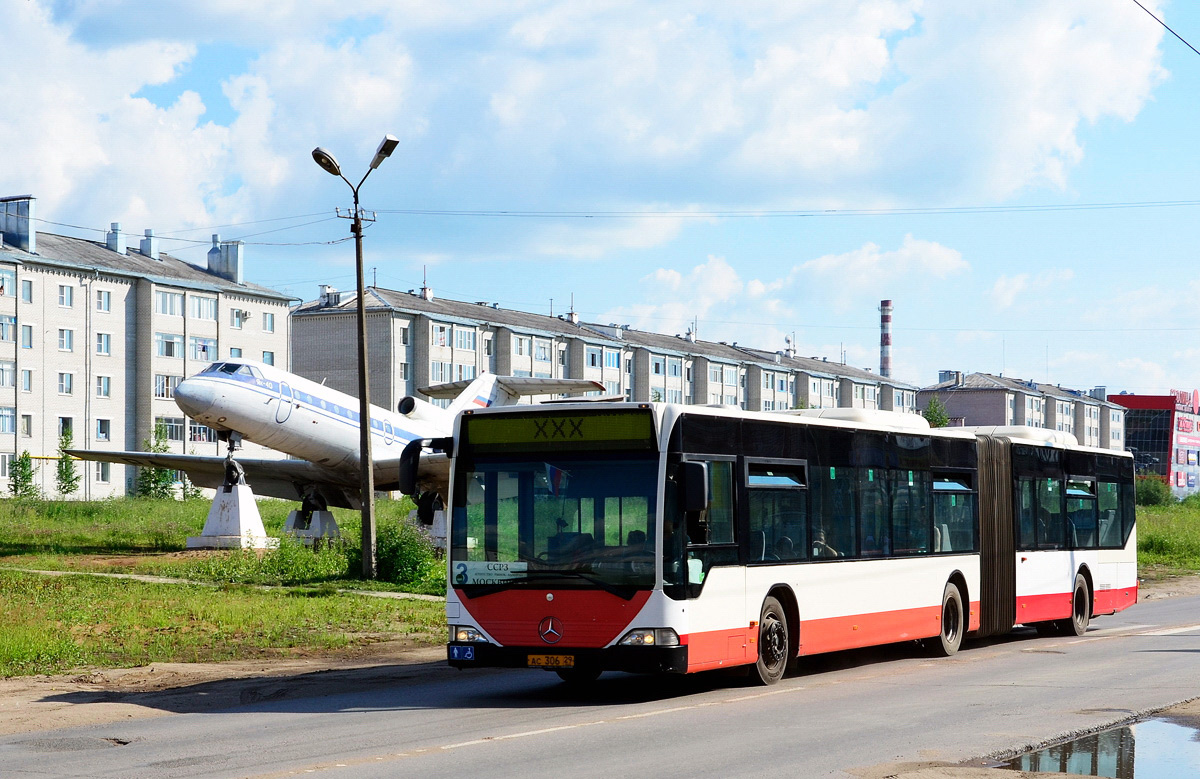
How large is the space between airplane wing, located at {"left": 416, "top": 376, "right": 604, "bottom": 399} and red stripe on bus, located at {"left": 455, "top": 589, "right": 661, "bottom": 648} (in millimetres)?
22729

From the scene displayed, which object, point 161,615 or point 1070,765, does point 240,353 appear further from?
point 1070,765

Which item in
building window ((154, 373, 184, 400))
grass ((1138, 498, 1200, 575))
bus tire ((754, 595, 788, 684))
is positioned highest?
building window ((154, 373, 184, 400))

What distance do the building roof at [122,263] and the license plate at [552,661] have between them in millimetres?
70502

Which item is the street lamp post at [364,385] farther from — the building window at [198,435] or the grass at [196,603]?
the building window at [198,435]

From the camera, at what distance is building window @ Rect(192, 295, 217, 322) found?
284ft

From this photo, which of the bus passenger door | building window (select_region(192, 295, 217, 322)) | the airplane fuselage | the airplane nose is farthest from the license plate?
building window (select_region(192, 295, 217, 322))

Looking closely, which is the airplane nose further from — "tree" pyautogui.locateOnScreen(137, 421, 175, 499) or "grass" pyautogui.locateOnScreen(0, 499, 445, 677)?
"tree" pyautogui.locateOnScreen(137, 421, 175, 499)

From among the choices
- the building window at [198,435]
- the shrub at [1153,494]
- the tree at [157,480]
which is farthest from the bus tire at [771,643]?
the shrub at [1153,494]

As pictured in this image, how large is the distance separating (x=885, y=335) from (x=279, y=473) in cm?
10353

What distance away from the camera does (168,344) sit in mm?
84562

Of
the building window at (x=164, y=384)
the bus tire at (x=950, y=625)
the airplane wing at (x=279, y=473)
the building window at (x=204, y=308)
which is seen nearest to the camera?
the bus tire at (x=950, y=625)

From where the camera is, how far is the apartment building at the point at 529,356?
97.1 m

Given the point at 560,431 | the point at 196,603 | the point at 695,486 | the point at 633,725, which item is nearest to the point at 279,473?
the point at 196,603

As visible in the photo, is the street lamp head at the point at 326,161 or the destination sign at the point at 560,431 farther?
the street lamp head at the point at 326,161
